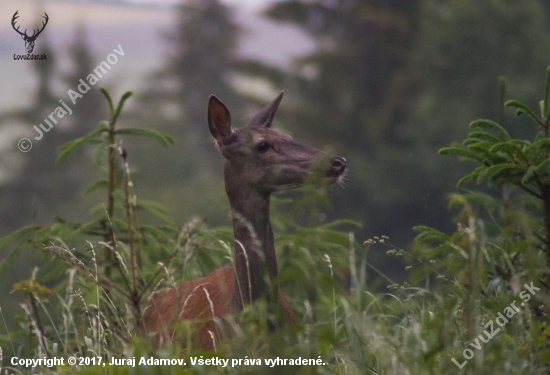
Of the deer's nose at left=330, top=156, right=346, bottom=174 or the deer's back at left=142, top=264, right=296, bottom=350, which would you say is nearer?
the deer's back at left=142, top=264, right=296, bottom=350

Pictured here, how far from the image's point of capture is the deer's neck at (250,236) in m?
5.04

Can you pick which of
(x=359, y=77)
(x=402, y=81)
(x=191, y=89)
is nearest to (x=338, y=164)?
(x=402, y=81)

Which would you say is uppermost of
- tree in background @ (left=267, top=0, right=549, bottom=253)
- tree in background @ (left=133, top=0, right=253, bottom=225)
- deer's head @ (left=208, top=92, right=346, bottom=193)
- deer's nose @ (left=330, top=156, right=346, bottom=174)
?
tree in background @ (left=133, top=0, right=253, bottom=225)

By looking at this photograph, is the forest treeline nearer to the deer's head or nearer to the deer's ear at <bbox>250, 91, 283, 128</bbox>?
the deer's ear at <bbox>250, 91, 283, 128</bbox>

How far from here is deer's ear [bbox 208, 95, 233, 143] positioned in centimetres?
554

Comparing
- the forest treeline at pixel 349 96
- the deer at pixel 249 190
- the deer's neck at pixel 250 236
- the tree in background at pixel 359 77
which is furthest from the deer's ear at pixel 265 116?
the tree in background at pixel 359 77

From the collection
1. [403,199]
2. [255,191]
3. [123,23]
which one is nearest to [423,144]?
[403,199]

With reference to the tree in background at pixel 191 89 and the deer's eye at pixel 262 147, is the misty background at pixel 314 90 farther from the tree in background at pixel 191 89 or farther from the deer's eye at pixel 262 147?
the deer's eye at pixel 262 147

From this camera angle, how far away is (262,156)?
17.8 feet

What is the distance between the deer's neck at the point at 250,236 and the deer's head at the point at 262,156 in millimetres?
52

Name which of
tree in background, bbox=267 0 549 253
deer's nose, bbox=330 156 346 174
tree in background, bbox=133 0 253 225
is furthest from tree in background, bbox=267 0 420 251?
deer's nose, bbox=330 156 346 174

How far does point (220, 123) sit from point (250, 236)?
819 millimetres

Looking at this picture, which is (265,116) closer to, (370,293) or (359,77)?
(370,293)

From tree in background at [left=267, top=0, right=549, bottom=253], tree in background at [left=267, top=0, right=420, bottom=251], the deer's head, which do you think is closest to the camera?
the deer's head
